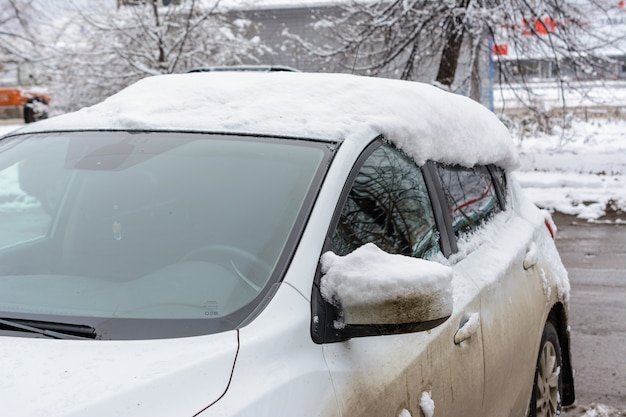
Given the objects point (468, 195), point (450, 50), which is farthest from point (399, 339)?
point (450, 50)

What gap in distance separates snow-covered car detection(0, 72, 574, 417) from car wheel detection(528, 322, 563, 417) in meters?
0.15

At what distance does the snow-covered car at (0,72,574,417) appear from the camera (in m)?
1.69

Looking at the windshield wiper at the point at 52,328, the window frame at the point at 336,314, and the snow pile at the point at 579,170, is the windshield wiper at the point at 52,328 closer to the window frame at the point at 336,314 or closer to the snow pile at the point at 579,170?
the window frame at the point at 336,314

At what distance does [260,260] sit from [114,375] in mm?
591

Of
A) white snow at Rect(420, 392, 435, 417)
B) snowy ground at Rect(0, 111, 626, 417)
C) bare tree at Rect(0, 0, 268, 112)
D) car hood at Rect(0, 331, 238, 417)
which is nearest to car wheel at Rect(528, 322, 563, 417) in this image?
white snow at Rect(420, 392, 435, 417)

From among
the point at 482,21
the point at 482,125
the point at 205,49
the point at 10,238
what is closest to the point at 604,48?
the point at 482,21

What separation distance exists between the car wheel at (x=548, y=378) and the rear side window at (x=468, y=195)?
0.70 meters

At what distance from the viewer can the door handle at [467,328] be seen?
248 cm

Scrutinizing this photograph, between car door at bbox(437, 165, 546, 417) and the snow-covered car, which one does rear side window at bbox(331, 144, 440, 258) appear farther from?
Answer: car door at bbox(437, 165, 546, 417)

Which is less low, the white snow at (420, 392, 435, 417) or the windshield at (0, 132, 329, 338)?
the windshield at (0, 132, 329, 338)

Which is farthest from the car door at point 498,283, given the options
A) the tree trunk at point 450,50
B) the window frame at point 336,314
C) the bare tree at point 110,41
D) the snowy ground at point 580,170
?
the bare tree at point 110,41

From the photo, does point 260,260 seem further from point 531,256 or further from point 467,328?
point 531,256

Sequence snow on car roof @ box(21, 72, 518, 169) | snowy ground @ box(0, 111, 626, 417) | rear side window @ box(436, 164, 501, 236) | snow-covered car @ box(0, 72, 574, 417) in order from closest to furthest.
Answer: snow-covered car @ box(0, 72, 574, 417), snow on car roof @ box(21, 72, 518, 169), rear side window @ box(436, 164, 501, 236), snowy ground @ box(0, 111, 626, 417)

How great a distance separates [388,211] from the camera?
2.49m
